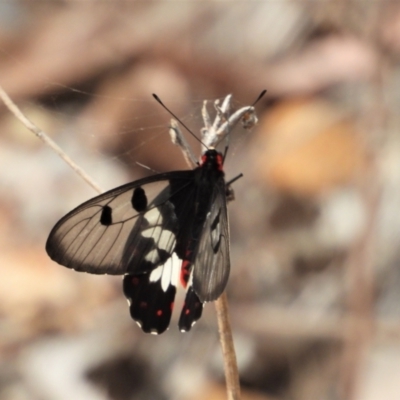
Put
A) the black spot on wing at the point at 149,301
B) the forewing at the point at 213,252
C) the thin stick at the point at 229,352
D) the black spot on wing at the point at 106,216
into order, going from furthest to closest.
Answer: the black spot on wing at the point at 149,301 < the black spot on wing at the point at 106,216 < the forewing at the point at 213,252 < the thin stick at the point at 229,352

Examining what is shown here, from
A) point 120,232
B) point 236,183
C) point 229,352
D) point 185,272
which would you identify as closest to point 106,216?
point 120,232

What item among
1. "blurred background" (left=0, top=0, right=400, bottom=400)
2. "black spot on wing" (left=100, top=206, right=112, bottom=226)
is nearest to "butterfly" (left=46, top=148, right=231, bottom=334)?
"black spot on wing" (left=100, top=206, right=112, bottom=226)

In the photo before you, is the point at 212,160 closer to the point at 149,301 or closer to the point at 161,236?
the point at 161,236

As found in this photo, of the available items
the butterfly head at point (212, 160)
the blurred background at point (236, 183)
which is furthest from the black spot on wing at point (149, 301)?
the blurred background at point (236, 183)

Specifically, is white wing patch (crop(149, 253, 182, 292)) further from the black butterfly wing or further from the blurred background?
the blurred background

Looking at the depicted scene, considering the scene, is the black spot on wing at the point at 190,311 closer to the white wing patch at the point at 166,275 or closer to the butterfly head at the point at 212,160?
the white wing patch at the point at 166,275

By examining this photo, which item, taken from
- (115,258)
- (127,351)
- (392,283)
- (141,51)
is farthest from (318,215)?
(115,258)

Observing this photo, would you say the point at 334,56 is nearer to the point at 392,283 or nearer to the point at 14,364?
the point at 392,283
